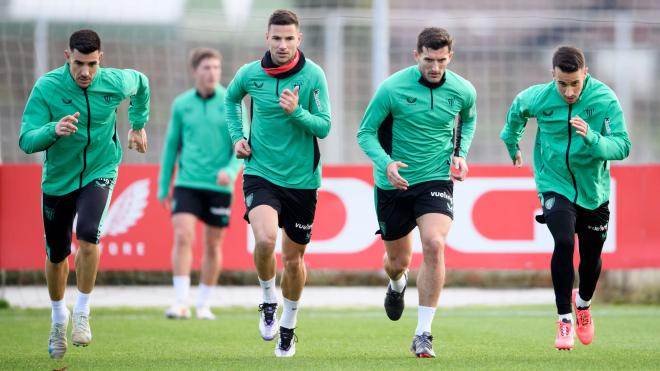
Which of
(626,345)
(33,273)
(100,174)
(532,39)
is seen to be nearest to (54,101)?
(100,174)

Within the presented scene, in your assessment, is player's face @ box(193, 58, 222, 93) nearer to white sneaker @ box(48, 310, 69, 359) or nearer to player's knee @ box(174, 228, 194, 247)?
player's knee @ box(174, 228, 194, 247)

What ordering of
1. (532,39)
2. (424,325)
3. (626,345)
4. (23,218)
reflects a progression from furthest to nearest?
(532,39), (23,218), (626,345), (424,325)

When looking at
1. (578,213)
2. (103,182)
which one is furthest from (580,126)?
(103,182)

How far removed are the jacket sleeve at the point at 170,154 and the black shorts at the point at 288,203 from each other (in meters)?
3.69

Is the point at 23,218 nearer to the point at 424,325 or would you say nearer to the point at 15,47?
the point at 15,47

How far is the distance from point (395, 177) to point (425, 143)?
550 mm

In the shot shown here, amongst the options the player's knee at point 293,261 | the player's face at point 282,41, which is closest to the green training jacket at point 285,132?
the player's face at point 282,41

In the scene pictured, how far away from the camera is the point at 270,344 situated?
10.2 m

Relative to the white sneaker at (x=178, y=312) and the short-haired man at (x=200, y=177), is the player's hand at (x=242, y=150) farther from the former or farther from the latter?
the white sneaker at (x=178, y=312)

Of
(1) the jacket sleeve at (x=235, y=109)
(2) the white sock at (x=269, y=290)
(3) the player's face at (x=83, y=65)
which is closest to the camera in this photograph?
(3) the player's face at (x=83, y=65)

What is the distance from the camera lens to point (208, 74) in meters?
12.8

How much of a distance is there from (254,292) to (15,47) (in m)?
3.94

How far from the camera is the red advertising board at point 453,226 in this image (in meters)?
13.6

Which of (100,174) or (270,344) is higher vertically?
(100,174)
